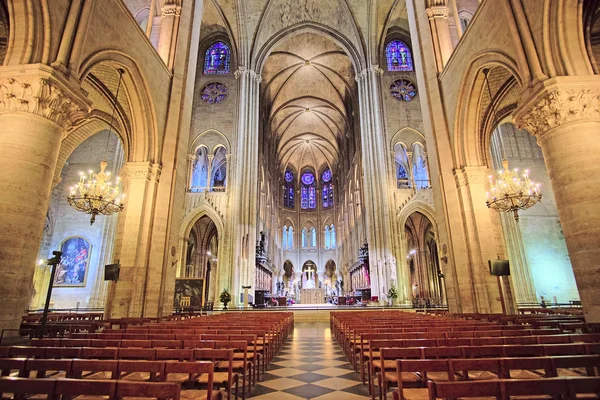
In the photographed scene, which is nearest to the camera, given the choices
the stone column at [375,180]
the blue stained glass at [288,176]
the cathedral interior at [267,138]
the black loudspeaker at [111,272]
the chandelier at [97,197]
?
the cathedral interior at [267,138]

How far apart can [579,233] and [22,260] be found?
28.9ft

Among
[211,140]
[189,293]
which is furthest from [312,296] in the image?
[211,140]

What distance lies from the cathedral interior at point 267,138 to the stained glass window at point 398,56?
0.12 m

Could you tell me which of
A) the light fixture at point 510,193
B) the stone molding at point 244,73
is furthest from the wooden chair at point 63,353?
the stone molding at point 244,73

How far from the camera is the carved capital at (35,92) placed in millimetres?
5148

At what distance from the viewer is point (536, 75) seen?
5840 mm

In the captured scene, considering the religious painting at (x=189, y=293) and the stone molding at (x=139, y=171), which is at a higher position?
the stone molding at (x=139, y=171)

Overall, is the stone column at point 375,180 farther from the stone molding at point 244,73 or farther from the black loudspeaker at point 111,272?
the black loudspeaker at point 111,272

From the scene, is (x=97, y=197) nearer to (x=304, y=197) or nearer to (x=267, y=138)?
(x=267, y=138)

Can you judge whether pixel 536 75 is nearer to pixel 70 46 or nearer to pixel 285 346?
pixel 285 346

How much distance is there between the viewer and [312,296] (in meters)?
23.4

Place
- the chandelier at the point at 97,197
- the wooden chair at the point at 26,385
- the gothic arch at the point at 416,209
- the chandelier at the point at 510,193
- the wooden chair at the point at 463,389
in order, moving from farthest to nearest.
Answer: the gothic arch at the point at 416,209
the chandelier at the point at 97,197
the chandelier at the point at 510,193
the wooden chair at the point at 26,385
the wooden chair at the point at 463,389

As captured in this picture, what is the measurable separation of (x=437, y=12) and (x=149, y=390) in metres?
13.1

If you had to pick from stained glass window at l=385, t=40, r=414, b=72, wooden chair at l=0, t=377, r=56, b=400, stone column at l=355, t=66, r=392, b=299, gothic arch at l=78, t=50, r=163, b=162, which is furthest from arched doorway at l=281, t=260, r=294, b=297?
wooden chair at l=0, t=377, r=56, b=400
